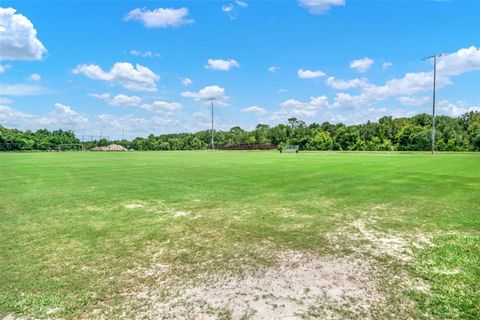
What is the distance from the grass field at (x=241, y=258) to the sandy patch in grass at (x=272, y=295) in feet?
0.04

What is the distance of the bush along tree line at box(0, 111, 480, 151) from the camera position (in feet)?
234

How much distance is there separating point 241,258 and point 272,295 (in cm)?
126

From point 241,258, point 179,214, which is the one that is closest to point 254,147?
point 179,214

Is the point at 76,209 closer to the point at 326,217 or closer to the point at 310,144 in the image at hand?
the point at 326,217

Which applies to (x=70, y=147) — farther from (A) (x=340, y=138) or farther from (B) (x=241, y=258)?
(B) (x=241, y=258)

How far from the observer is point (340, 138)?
89.3m

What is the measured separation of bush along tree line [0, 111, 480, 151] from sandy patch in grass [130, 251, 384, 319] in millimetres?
74023

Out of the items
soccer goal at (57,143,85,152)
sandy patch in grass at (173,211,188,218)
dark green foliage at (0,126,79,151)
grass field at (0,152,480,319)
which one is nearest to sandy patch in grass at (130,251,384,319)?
grass field at (0,152,480,319)

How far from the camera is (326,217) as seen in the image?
7980 millimetres

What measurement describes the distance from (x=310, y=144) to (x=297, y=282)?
91.5 meters

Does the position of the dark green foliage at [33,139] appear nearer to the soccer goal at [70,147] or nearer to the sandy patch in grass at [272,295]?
the soccer goal at [70,147]

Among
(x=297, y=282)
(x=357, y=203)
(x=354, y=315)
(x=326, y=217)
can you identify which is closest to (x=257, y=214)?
(x=326, y=217)

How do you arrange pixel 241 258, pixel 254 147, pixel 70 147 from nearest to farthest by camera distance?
1. pixel 241 258
2. pixel 254 147
3. pixel 70 147

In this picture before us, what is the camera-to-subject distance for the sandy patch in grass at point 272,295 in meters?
3.65
